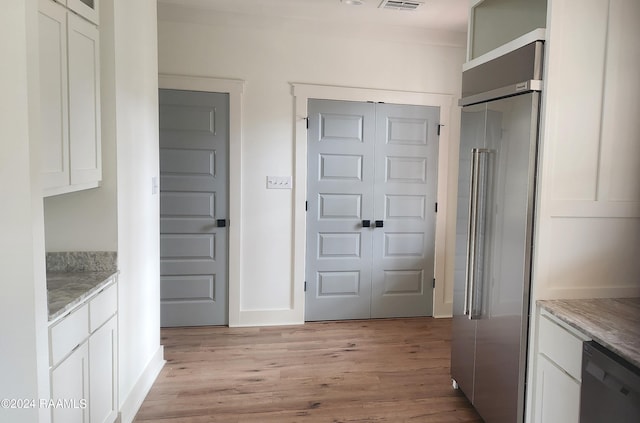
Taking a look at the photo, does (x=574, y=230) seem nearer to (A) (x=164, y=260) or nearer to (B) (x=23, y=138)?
(B) (x=23, y=138)

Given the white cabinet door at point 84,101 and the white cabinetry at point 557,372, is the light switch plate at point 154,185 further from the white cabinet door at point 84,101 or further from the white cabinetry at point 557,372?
the white cabinetry at point 557,372

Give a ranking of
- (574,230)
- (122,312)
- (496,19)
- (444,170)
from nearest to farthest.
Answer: (574,230), (122,312), (496,19), (444,170)

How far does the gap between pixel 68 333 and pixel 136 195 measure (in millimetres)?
1002

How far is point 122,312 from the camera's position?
2.34 metres

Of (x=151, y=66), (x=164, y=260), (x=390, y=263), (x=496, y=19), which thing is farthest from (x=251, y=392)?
(x=496, y=19)

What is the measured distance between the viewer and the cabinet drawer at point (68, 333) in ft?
5.26

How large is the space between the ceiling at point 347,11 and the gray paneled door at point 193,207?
0.73 m

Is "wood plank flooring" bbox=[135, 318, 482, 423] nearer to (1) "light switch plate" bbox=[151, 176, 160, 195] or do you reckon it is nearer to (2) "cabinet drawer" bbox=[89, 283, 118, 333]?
(2) "cabinet drawer" bbox=[89, 283, 118, 333]

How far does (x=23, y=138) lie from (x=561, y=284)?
7.65ft

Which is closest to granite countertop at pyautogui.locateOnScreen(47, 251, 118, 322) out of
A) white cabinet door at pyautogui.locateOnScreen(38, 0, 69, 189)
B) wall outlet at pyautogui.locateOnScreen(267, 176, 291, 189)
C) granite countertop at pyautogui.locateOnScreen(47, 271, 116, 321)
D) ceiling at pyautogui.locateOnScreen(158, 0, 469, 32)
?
granite countertop at pyautogui.locateOnScreen(47, 271, 116, 321)

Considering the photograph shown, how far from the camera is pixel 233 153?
147 inches

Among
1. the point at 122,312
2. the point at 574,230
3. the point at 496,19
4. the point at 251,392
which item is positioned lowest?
the point at 251,392

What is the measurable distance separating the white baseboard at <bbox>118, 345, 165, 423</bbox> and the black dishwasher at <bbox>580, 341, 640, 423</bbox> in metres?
2.24

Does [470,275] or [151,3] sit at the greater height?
[151,3]
